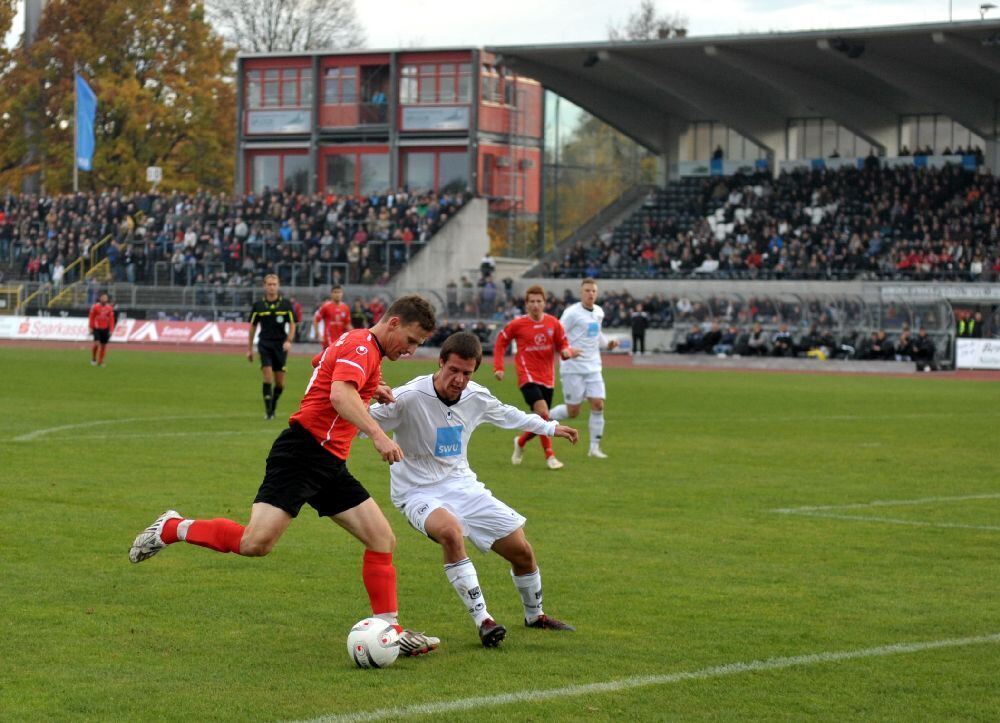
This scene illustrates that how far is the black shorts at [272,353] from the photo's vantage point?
22609 millimetres

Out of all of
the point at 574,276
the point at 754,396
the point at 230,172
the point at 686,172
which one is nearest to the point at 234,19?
the point at 230,172

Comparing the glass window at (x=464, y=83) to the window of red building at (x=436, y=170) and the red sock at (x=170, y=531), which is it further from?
the red sock at (x=170, y=531)

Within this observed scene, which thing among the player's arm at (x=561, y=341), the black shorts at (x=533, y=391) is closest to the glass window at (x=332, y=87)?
the black shorts at (x=533, y=391)

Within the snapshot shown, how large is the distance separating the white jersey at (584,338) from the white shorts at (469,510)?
1047 centimetres

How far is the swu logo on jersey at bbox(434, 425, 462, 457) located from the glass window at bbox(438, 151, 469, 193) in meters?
53.6

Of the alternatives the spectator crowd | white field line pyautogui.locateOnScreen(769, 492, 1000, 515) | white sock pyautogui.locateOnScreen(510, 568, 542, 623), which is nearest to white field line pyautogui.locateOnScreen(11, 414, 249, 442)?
white field line pyautogui.locateOnScreen(769, 492, 1000, 515)

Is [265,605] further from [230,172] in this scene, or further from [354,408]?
[230,172]

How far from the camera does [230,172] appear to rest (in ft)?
245

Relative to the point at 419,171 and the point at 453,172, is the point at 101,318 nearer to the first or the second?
the point at 453,172

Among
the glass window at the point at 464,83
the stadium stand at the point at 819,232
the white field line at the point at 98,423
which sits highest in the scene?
the glass window at the point at 464,83

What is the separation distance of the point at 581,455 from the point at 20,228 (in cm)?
4644

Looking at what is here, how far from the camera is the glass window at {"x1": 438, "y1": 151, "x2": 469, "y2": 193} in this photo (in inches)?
2422

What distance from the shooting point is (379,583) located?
7605mm

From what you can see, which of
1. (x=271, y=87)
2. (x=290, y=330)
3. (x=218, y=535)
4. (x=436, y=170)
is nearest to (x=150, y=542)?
(x=218, y=535)
